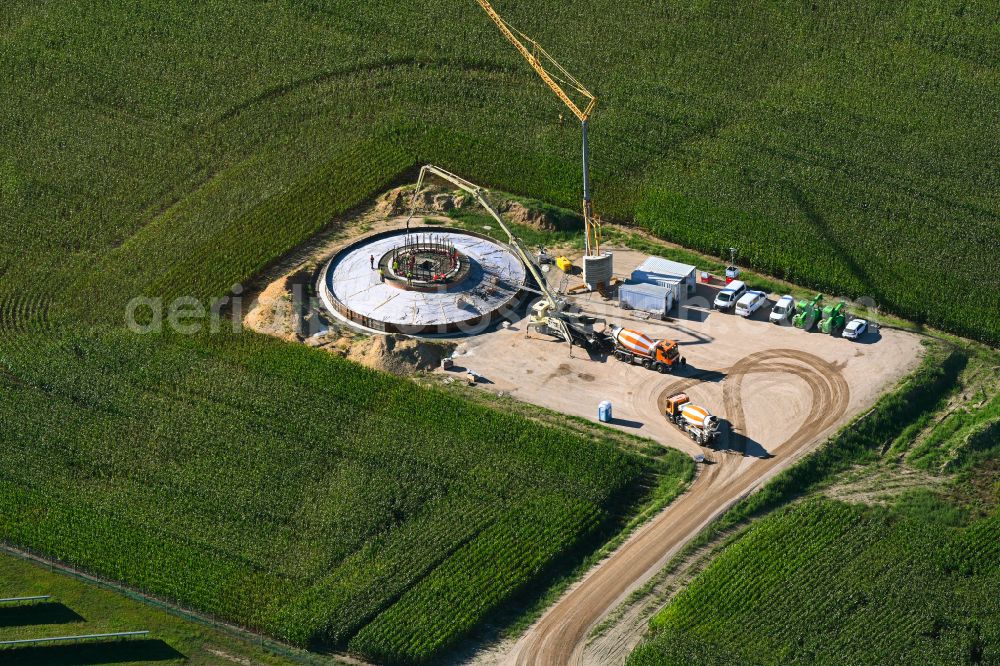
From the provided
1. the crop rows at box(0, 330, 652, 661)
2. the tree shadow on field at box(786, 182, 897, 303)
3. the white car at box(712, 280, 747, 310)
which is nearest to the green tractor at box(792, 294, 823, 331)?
the white car at box(712, 280, 747, 310)

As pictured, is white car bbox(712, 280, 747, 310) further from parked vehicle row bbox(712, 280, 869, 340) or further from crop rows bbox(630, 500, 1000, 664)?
crop rows bbox(630, 500, 1000, 664)

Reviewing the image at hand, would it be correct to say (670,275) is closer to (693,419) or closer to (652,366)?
(652,366)

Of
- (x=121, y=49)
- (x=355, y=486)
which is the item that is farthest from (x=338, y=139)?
(x=355, y=486)

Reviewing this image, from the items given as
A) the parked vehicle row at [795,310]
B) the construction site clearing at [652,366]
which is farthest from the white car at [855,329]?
the construction site clearing at [652,366]

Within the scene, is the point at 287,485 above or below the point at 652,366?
below

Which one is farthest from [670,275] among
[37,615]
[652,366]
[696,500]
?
[37,615]
